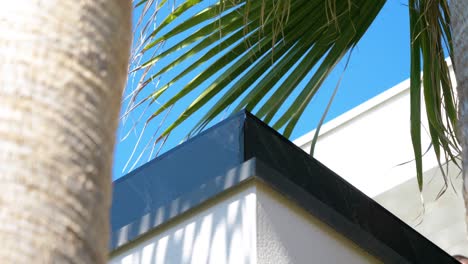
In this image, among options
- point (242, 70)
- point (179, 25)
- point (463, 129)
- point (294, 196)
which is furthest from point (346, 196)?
point (463, 129)

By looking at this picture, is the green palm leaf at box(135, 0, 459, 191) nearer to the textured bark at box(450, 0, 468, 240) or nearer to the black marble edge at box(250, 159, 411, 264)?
the black marble edge at box(250, 159, 411, 264)

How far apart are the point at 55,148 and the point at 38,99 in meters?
0.06

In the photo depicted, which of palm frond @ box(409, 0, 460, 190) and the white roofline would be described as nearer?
palm frond @ box(409, 0, 460, 190)

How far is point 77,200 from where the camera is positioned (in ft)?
2.95

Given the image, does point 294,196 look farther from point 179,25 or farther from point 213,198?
point 179,25

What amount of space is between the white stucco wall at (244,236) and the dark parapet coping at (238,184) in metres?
0.03

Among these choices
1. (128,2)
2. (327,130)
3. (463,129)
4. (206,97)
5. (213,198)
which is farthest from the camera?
(327,130)

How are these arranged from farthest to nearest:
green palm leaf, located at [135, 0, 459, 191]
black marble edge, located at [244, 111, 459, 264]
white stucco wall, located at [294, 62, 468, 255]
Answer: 1. white stucco wall, located at [294, 62, 468, 255]
2. green palm leaf, located at [135, 0, 459, 191]
3. black marble edge, located at [244, 111, 459, 264]

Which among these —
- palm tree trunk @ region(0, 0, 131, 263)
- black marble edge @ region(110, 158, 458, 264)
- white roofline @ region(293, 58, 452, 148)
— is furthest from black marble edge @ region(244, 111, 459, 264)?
white roofline @ region(293, 58, 452, 148)

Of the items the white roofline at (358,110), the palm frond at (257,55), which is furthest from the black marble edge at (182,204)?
the white roofline at (358,110)

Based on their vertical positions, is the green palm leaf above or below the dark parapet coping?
above

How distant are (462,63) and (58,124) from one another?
1.19 m

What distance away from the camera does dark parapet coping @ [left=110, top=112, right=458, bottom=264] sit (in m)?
2.72

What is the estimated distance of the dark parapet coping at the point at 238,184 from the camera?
2719 mm
